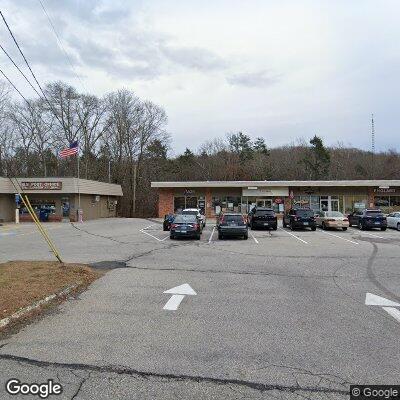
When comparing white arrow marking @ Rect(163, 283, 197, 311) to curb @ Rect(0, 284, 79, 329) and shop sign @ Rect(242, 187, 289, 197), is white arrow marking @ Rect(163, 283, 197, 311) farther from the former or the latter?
shop sign @ Rect(242, 187, 289, 197)

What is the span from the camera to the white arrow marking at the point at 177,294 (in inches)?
323

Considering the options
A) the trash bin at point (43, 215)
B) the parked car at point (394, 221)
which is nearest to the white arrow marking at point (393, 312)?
the parked car at point (394, 221)

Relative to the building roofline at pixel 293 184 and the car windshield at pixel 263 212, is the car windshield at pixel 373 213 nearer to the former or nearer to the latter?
the car windshield at pixel 263 212

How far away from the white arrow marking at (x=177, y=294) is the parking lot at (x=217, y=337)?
0.13ft

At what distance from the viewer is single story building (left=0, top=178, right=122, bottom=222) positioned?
139 ft

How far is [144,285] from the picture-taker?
1039 centimetres

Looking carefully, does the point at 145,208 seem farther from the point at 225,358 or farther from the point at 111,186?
the point at 225,358

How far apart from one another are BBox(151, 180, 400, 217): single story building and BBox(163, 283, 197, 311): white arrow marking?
35.6m

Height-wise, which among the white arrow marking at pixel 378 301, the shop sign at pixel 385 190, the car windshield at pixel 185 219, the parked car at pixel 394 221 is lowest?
the white arrow marking at pixel 378 301

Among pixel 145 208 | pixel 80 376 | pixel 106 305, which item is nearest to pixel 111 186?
pixel 145 208

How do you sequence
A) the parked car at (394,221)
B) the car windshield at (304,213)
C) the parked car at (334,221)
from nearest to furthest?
the car windshield at (304,213) → the parked car at (334,221) → the parked car at (394,221)

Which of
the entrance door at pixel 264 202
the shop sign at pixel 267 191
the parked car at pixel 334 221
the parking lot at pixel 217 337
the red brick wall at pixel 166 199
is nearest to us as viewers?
the parking lot at pixel 217 337

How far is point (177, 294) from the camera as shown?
9.31 m

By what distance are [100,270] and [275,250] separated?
28.3 feet
